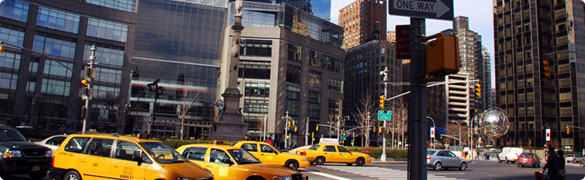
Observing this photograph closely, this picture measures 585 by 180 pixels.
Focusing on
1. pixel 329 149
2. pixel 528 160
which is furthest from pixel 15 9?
pixel 528 160

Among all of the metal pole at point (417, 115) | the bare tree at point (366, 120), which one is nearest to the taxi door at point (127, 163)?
the metal pole at point (417, 115)

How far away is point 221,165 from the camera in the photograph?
1161cm

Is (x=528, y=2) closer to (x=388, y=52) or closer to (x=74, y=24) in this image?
(x=388, y=52)

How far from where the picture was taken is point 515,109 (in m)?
92.7

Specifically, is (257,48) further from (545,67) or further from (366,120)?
(545,67)

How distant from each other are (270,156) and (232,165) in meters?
8.72

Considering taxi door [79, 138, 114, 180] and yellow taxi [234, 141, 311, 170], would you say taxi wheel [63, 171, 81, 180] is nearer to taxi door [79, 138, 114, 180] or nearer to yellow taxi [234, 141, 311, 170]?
taxi door [79, 138, 114, 180]

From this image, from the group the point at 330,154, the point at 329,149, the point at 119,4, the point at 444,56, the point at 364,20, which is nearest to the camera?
the point at 444,56

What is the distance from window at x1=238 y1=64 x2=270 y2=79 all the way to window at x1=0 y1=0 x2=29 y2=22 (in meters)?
37.8

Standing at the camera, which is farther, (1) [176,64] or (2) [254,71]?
(2) [254,71]

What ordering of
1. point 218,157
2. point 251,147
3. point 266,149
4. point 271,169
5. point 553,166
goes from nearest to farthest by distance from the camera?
point 271,169 < point 218,157 < point 553,166 < point 251,147 < point 266,149

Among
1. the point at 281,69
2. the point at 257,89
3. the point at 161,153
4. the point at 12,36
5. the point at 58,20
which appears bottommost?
the point at 161,153

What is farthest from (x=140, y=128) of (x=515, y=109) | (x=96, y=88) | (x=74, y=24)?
(x=515, y=109)

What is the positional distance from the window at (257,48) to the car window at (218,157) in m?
72.2
